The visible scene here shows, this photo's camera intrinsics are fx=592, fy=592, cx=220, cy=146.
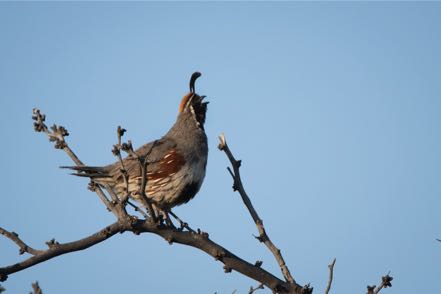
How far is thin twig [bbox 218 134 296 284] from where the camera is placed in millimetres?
5363

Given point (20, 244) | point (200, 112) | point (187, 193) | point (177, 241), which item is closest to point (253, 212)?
point (177, 241)

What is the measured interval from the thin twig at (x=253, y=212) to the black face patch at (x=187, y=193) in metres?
2.91

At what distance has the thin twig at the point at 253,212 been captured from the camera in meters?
5.36

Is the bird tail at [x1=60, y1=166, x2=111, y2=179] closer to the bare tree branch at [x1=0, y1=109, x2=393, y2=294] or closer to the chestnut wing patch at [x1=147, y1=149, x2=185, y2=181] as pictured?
the chestnut wing patch at [x1=147, y1=149, x2=185, y2=181]

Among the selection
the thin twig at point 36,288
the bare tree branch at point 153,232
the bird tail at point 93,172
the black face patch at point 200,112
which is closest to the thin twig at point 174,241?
the bare tree branch at point 153,232

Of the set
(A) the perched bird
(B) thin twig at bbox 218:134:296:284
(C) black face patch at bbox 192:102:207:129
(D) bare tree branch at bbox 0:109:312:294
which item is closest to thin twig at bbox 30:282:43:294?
(D) bare tree branch at bbox 0:109:312:294

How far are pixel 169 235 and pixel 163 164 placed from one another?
10.5 feet

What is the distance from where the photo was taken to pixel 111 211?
6.05 meters

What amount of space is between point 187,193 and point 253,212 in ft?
10.2

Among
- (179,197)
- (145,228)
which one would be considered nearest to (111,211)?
(145,228)

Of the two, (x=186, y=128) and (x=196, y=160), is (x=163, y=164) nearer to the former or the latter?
(x=196, y=160)

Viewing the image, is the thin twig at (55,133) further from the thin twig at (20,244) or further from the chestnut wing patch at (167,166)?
the chestnut wing patch at (167,166)

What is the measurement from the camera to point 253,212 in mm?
5598

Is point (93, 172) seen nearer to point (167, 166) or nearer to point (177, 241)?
point (167, 166)
